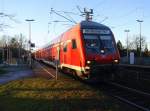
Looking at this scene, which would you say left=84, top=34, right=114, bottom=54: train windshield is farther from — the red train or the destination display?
the destination display

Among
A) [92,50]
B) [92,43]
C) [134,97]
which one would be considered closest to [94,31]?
[92,43]

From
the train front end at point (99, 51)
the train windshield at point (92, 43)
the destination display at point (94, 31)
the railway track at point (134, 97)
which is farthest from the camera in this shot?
the destination display at point (94, 31)

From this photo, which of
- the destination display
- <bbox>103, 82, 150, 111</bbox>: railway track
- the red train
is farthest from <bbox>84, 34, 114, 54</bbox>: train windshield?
<bbox>103, 82, 150, 111</bbox>: railway track

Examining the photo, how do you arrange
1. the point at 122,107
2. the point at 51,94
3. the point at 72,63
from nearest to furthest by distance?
the point at 122,107
the point at 51,94
the point at 72,63

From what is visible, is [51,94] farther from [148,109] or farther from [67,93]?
[148,109]

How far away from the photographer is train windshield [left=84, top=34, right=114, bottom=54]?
23250 mm

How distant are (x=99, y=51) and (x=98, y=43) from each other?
25.4 inches

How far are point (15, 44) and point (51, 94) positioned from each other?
108939 millimetres

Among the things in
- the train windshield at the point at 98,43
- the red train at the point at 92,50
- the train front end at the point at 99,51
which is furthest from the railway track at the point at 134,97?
the train windshield at the point at 98,43

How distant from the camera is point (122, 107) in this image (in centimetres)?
1370

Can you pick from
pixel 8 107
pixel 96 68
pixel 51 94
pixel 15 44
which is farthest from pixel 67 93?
pixel 15 44

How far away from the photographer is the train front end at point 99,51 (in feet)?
73.8

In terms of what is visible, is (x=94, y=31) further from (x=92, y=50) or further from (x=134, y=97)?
(x=134, y=97)

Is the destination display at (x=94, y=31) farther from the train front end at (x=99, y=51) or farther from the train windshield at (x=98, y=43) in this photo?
the train windshield at (x=98, y=43)
